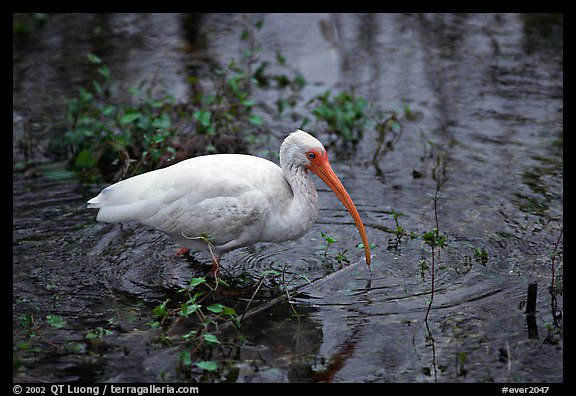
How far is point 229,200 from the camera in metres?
6.70

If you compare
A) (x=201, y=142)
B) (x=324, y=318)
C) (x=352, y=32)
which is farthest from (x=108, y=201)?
(x=352, y=32)

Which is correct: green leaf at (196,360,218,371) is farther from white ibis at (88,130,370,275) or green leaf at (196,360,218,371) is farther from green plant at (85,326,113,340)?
white ibis at (88,130,370,275)

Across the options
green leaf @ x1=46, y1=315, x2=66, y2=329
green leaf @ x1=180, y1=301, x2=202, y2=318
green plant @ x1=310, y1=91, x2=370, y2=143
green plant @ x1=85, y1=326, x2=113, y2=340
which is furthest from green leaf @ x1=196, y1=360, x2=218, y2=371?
green plant @ x1=310, y1=91, x2=370, y2=143

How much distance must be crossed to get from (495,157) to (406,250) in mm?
2458

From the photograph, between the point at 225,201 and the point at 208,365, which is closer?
the point at 208,365

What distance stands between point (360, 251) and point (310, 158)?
1062 mm

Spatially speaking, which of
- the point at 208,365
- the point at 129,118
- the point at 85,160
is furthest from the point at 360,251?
the point at 85,160

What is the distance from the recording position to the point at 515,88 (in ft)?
36.3

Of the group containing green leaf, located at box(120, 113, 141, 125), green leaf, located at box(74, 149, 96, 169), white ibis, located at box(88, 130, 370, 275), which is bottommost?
green leaf, located at box(74, 149, 96, 169)

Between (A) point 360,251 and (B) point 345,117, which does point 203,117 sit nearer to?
(B) point 345,117

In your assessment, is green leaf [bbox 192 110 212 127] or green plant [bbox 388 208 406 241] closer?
green plant [bbox 388 208 406 241]

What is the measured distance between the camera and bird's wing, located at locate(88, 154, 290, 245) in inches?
264

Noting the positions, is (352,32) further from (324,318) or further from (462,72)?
(324,318)

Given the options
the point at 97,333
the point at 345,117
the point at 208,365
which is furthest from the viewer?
the point at 345,117
